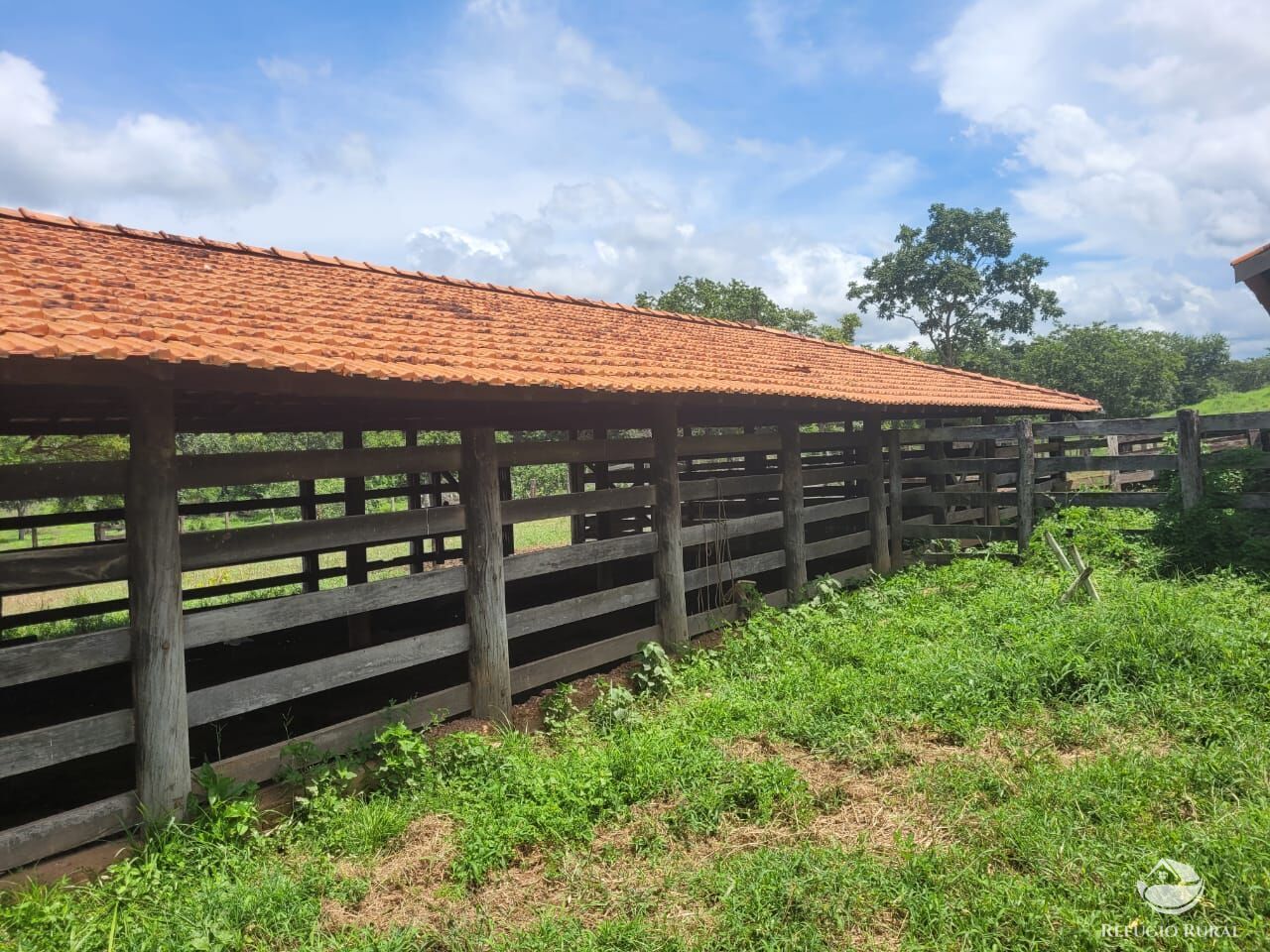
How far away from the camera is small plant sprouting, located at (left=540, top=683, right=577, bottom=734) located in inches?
233

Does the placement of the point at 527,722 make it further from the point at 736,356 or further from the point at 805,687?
the point at 736,356

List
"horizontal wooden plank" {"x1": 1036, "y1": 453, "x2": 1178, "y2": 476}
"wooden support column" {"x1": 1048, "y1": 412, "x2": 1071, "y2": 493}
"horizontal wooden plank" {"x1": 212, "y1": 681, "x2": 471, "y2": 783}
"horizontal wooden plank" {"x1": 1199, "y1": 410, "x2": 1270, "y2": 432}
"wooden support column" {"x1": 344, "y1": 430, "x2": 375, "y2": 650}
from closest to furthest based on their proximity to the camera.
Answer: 1. "horizontal wooden plank" {"x1": 212, "y1": 681, "x2": 471, "y2": 783}
2. "wooden support column" {"x1": 344, "y1": 430, "x2": 375, "y2": 650}
3. "horizontal wooden plank" {"x1": 1199, "y1": 410, "x2": 1270, "y2": 432}
4. "horizontal wooden plank" {"x1": 1036, "y1": 453, "x2": 1178, "y2": 476}
5. "wooden support column" {"x1": 1048, "y1": 412, "x2": 1071, "y2": 493}

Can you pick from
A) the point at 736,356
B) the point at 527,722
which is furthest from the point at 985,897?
the point at 736,356

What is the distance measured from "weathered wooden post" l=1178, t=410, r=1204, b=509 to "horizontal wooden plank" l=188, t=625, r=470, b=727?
8.38m

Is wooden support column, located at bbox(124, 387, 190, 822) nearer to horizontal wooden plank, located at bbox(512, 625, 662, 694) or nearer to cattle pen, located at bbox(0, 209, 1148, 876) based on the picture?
cattle pen, located at bbox(0, 209, 1148, 876)

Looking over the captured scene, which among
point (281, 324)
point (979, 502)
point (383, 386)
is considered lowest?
point (979, 502)

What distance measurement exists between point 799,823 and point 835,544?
Result: 5.97m

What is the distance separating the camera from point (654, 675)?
269 inches

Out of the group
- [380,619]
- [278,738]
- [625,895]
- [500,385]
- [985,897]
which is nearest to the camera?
[985,897]

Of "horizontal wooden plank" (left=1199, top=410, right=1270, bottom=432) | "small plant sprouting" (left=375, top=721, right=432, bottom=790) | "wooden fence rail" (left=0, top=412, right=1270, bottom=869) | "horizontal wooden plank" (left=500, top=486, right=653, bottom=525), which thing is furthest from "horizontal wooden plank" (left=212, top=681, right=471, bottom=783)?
"horizontal wooden plank" (left=1199, top=410, right=1270, bottom=432)

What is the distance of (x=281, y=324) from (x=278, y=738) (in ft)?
9.74

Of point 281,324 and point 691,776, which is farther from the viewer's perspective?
point 281,324

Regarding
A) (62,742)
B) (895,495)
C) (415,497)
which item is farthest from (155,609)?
(895,495)

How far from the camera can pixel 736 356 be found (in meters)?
10.2
